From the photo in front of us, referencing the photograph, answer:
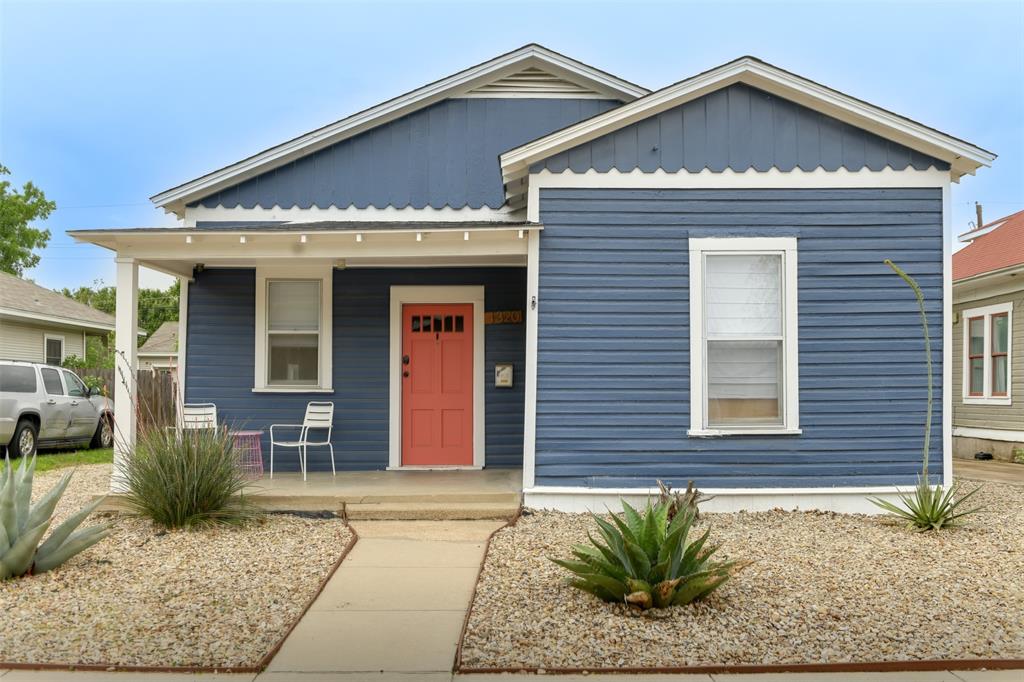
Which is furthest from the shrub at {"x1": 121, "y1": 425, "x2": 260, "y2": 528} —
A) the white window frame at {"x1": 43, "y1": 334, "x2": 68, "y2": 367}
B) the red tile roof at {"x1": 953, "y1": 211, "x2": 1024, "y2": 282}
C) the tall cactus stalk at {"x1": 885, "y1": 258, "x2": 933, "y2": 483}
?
the white window frame at {"x1": 43, "y1": 334, "x2": 68, "y2": 367}

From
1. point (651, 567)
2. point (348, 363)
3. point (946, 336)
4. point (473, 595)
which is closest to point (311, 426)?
point (348, 363)

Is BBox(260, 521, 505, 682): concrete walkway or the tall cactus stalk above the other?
the tall cactus stalk

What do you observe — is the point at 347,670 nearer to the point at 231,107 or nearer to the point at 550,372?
the point at 550,372

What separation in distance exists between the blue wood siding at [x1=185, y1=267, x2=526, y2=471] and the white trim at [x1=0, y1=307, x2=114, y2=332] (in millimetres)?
11440

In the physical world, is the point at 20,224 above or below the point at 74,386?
above

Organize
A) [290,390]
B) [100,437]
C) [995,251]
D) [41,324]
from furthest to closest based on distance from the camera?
[41,324] < [100,437] < [995,251] < [290,390]

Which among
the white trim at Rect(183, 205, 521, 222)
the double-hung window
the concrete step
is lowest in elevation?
the concrete step

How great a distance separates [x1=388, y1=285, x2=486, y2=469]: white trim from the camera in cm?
978

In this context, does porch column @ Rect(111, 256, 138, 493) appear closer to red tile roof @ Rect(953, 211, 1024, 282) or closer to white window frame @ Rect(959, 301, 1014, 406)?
red tile roof @ Rect(953, 211, 1024, 282)

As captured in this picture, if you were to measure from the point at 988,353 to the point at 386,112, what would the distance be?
11263mm

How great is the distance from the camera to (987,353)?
570 inches

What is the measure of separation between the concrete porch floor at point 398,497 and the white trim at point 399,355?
956 mm

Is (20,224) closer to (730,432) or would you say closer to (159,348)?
(159,348)

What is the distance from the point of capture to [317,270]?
32.1 feet
